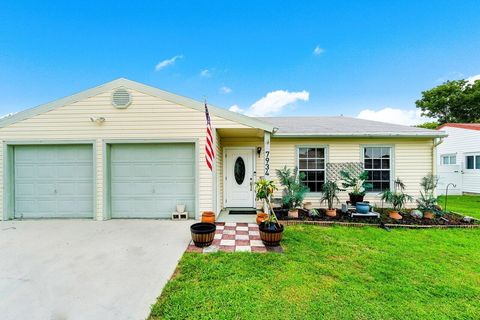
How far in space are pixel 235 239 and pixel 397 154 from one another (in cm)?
655

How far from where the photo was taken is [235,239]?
14.1 ft

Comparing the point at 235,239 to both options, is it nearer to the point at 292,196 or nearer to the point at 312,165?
the point at 292,196

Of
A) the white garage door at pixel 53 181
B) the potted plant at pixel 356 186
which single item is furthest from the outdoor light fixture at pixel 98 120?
the potted plant at pixel 356 186

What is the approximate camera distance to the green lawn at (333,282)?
7.14 feet

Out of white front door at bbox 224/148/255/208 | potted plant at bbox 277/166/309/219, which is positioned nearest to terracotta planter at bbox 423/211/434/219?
potted plant at bbox 277/166/309/219

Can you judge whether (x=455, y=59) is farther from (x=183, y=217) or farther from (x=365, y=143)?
(x=183, y=217)

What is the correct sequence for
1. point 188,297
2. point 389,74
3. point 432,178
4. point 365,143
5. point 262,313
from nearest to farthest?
point 262,313 → point 188,297 → point 432,178 → point 365,143 → point 389,74

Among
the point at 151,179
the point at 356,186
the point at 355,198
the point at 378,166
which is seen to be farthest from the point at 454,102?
the point at 151,179

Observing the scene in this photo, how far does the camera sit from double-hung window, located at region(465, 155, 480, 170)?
10.8 m

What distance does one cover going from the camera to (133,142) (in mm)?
5664

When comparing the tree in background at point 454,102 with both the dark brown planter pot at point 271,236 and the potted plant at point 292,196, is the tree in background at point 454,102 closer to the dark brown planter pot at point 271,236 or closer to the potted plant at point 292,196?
the potted plant at point 292,196

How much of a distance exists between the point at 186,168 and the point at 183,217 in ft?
4.71

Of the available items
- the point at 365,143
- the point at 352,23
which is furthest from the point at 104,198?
the point at 352,23

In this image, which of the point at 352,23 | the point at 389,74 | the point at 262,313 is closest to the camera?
the point at 262,313
